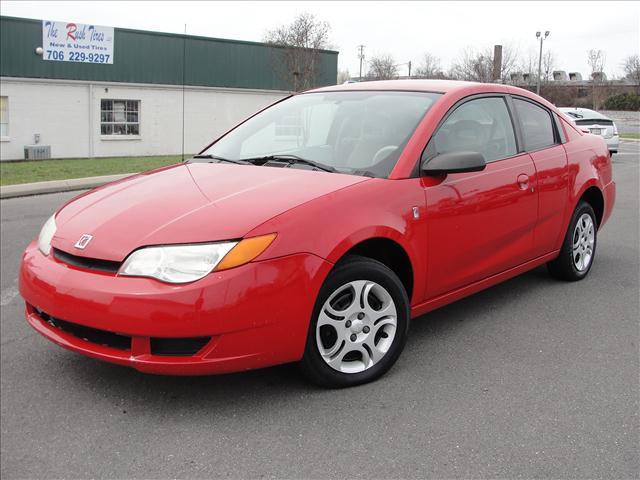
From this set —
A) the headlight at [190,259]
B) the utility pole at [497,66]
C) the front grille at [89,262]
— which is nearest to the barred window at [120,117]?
the utility pole at [497,66]

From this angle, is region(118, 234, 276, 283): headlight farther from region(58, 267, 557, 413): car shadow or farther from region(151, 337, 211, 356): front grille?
region(58, 267, 557, 413): car shadow

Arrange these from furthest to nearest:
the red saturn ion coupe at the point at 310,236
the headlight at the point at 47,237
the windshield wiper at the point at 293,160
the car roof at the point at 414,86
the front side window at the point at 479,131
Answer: the car roof at the point at 414,86 → the front side window at the point at 479,131 → the windshield wiper at the point at 293,160 → the headlight at the point at 47,237 → the red saturn ion coupe at the point at 310,236

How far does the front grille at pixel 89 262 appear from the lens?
113 inches

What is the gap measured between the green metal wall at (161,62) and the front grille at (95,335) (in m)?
22.9

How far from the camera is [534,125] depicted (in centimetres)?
465

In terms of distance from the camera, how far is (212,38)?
27453 millimetres

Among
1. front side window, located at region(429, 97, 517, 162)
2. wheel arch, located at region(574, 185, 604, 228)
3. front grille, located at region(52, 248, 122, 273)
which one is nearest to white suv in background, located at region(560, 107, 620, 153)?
wheel arch, located at region(574, 185, 604, 228)

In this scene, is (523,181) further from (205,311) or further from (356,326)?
(205,311)

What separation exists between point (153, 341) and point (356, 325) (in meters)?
0.98

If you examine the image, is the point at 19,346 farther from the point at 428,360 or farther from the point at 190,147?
the point at 190,147

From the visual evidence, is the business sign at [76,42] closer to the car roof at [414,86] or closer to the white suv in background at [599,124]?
the white suv in background at [599,124]

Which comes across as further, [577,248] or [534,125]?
[577,248]

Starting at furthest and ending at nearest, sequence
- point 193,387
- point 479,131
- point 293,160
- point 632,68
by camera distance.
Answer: point 632,68, point 479,131, point 293,160, point 193,387

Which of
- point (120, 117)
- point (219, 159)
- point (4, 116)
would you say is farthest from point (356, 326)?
point (120, 117)
